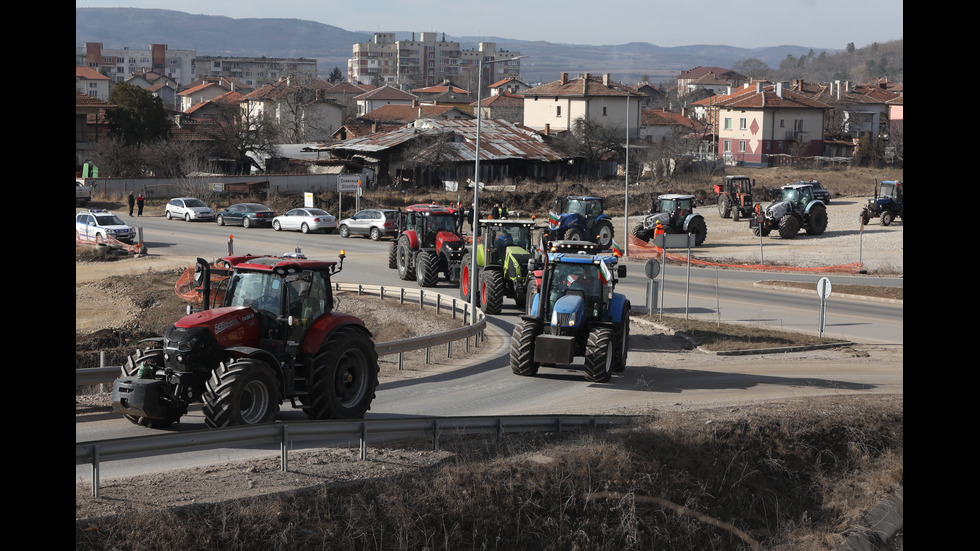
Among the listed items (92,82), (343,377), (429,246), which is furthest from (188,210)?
(92,82)

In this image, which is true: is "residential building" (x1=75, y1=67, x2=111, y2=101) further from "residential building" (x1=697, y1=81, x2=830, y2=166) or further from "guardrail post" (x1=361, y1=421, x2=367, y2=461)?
"guardrail post" (x1=361, y1=421, x2=367, y2=461)

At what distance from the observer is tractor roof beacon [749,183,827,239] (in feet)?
153

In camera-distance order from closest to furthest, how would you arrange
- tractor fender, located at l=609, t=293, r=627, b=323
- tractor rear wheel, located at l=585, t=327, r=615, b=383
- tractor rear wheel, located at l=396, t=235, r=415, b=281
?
1. tractor rear wheel, located at l=585, t=327, r=615, b=383
2. tractor fender, located at l=609, t=293, r=627, b=323
3. tractor rear wheel, located at l=396, t=235, r=415, b=281

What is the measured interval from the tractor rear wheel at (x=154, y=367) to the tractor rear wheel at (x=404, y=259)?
65.8ft

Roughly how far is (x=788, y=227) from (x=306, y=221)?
2272 centimetres

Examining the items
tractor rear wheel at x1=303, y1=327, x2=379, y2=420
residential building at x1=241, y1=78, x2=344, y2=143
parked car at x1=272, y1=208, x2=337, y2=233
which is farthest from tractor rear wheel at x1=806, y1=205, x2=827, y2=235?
residential building at x1=241, y1=78, x2=344, y2=143

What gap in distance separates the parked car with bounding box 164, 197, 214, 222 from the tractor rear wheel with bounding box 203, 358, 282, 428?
39.7 m

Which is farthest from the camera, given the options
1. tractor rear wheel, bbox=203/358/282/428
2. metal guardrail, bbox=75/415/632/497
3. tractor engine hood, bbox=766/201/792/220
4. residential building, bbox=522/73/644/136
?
residential building, bbox=522/73/644/136

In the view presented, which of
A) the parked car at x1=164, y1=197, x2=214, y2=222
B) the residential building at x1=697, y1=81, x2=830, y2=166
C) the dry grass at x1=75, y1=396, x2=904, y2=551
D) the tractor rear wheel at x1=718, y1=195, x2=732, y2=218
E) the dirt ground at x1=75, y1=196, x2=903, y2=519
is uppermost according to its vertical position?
the residential building at x1=697, y1=81, x2=830, y2=166

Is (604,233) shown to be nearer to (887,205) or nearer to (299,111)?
(887,205)

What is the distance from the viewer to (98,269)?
36.5 meters

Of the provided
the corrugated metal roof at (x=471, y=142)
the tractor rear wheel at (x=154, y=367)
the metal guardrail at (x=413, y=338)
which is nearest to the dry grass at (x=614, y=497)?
the tractor rear wheel at (x=154, y=367)

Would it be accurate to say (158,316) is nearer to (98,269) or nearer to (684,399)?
(98,269)
